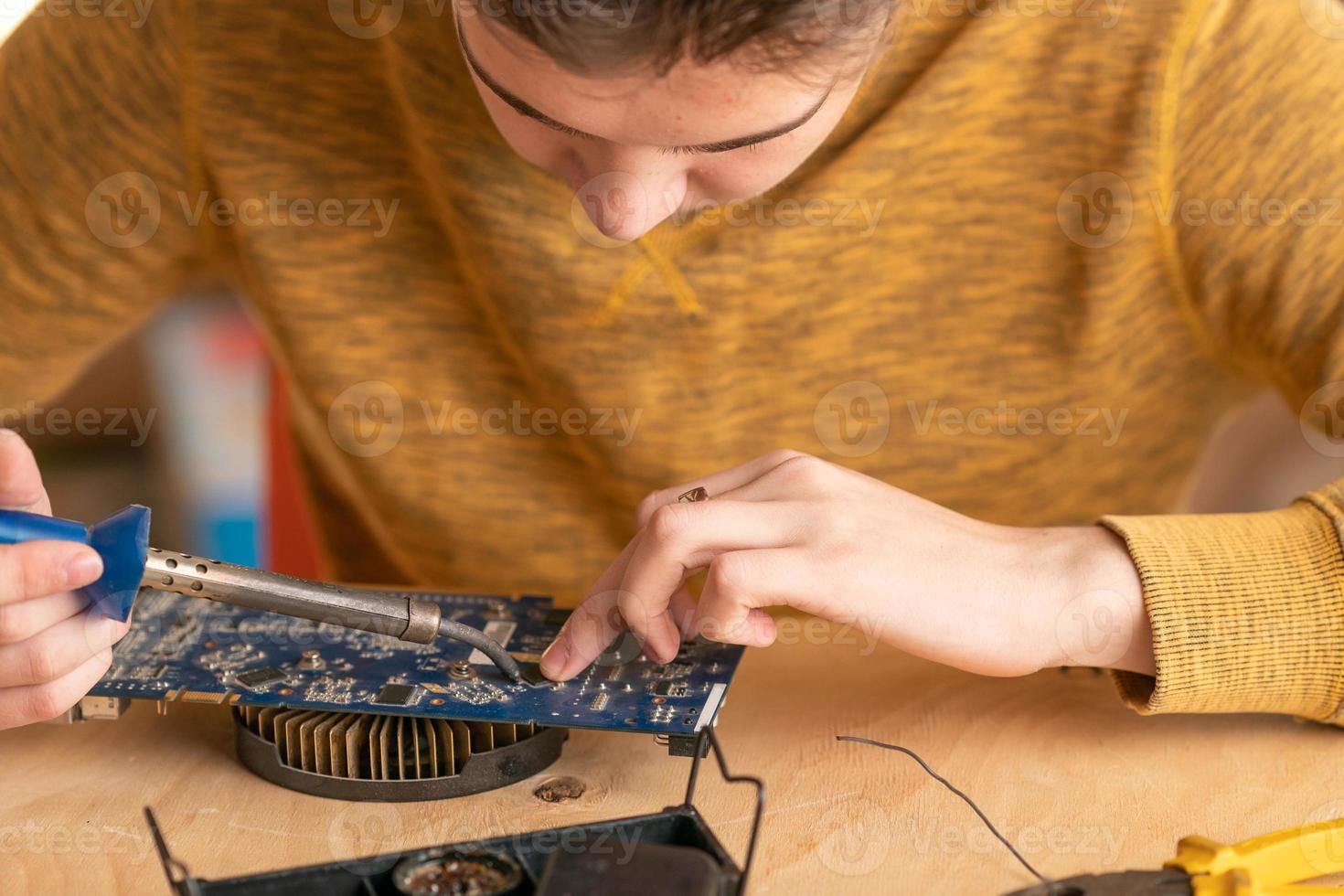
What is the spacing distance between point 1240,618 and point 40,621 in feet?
2.62

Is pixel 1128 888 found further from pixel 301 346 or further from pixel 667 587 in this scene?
pixel 301 346

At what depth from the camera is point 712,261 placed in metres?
1.16

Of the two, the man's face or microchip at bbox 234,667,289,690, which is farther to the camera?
microchip at bbox 234,667,289,690

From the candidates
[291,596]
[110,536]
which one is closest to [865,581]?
[291,596]

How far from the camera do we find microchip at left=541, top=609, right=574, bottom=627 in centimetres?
95

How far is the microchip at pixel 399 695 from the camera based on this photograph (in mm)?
803

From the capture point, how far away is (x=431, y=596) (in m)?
1.01

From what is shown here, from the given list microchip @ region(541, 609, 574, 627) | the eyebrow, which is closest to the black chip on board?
microchip @ region(541, 609, 574, 627)

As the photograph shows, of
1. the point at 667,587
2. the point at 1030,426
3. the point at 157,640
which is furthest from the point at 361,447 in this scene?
the point at 1030,426

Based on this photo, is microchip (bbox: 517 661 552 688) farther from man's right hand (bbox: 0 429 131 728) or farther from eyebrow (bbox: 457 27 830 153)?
eyebrow (bbox: 457 27 830 153)

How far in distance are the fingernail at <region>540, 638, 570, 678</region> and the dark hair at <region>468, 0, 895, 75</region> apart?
15.2 inches

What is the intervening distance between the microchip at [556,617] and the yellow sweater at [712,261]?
12.4 inches

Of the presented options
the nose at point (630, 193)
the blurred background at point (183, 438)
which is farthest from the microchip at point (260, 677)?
the blurred background at point (183, 438)

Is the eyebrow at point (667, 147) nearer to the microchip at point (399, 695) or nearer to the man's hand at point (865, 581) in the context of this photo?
the man's hand at point (865, 581)
